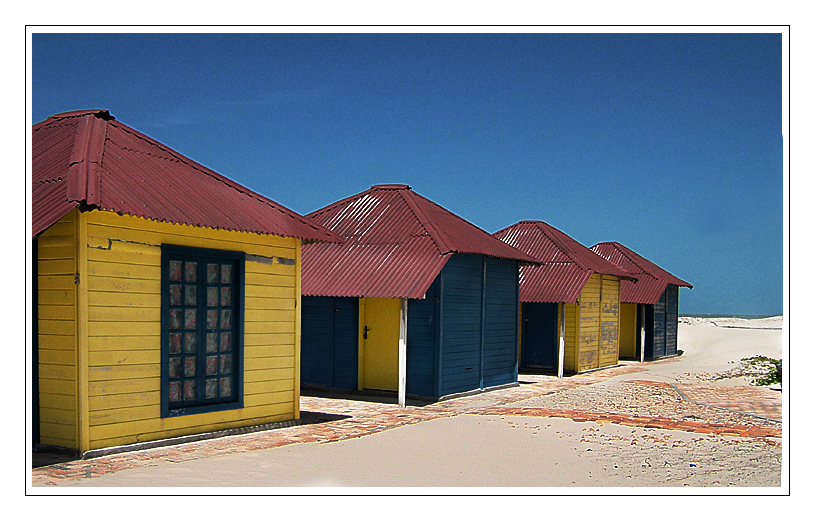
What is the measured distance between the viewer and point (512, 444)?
10.3 meters

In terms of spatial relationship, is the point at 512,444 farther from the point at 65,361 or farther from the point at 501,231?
the point at 501,231

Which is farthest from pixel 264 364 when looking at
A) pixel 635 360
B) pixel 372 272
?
pixel 635 360

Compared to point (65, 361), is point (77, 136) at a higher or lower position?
higher

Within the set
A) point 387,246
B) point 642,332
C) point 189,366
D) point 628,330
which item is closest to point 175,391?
point 189,366

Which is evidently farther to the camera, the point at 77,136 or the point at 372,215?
the point at 372,215

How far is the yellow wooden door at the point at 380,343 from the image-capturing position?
1619 cm

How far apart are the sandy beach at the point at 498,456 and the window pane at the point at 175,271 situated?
2056 millimetres

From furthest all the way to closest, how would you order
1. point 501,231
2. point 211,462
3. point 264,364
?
1. point 501,231
2. point 264,364
3. point 211,462

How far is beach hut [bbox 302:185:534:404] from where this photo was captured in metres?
15.5

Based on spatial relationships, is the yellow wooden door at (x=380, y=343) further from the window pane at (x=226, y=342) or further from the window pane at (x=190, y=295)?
the window pane at (x=190, y=295)

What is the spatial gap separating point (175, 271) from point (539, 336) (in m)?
15.4

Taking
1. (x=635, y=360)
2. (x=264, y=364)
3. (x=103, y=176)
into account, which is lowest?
(x=635, y=360)

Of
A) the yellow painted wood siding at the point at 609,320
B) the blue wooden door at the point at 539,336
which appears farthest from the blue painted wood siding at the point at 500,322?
the yellow painted wood siding at the point at 609,320

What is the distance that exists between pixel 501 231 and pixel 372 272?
11.1m
